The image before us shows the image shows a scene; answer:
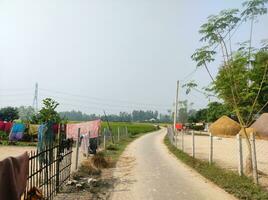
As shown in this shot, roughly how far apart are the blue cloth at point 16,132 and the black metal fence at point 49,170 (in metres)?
24.2

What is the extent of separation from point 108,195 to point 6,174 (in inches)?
216

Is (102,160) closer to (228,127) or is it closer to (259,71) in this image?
(259,71)

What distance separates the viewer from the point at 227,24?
14.9 metres

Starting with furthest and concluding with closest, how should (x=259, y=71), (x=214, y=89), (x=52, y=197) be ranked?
(x=214, y=89) < (x=259, y=71) < (x=52, y=197)

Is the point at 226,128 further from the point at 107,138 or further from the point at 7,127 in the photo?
the point at 7,127

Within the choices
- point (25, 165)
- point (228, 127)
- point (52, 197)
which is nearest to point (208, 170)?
point (52, 197)

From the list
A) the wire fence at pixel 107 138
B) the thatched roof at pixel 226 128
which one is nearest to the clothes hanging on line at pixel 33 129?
the wire fence at pixel 107 138

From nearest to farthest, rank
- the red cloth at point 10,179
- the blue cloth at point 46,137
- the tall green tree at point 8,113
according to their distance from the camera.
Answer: the red cloth at point 10,179 < the blue cloth at point 46,137 < the tall green tree at point 8,113

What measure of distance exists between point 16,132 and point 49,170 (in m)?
27.2

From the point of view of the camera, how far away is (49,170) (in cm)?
996

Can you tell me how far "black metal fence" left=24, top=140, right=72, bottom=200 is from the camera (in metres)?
8.34

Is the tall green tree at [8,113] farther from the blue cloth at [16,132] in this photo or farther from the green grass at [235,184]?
the green grass at [235,184]

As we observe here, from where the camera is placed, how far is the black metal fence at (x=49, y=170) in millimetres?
8344

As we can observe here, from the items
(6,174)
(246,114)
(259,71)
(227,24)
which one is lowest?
(6,174)
